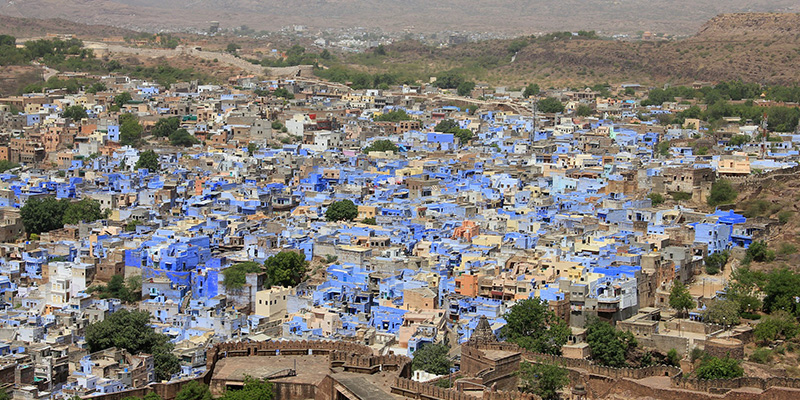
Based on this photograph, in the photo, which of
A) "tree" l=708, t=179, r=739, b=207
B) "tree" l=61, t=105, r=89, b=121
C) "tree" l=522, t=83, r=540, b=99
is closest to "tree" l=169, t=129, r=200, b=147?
"tree" l=61, t=105, r=89, b=121

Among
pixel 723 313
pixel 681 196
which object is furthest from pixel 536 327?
pixel 681 196

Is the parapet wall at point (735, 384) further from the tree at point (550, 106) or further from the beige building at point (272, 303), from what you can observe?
the tree at point (550, 106)

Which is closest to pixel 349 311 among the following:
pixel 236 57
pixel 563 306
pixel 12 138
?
pixel 563 306

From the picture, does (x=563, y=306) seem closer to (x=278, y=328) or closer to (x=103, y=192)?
(x=278, y=328)

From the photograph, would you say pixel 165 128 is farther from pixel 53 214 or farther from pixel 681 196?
pixel 681 196

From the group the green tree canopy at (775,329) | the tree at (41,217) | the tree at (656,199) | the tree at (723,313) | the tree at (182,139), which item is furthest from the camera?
the tree at (182,139)

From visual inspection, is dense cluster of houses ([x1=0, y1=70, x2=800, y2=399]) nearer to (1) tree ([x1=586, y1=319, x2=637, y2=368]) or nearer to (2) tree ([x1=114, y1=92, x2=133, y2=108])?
(1) tree ([x1=586, y1=319, x2=637, y2=368])

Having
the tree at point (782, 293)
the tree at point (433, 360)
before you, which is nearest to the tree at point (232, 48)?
the tree at point (782, 293)
